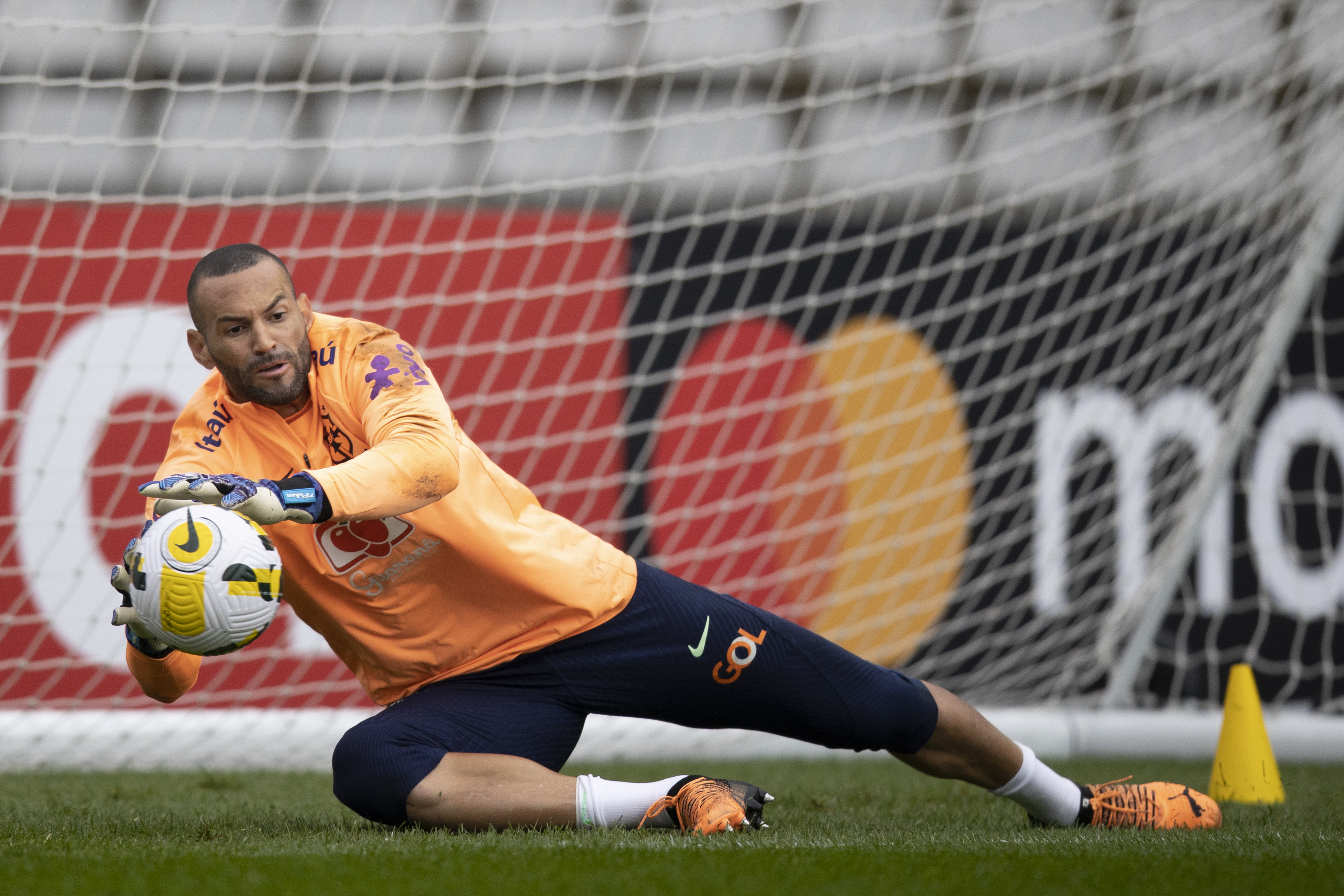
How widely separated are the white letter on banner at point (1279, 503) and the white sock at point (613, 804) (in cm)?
340

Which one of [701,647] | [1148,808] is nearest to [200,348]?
[701,647]

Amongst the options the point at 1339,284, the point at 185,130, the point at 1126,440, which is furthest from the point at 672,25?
the point at 1339,284

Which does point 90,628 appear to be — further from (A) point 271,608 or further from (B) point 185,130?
(A) point 271,608

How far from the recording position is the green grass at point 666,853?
1914 mm

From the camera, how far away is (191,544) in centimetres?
215

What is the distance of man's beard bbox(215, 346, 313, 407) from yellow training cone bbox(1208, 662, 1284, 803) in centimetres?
241

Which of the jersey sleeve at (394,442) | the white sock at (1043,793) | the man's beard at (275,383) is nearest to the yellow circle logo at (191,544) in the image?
the jersey sleeve at (394,442)

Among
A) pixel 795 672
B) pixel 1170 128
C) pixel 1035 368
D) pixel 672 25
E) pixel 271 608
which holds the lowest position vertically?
pixel 795 672

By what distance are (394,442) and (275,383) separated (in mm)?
315

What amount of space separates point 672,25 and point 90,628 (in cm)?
319

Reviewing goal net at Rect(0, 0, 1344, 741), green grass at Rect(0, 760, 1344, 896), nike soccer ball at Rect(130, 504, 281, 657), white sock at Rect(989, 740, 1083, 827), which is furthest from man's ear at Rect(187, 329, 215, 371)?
goal net at Rect(0, 0, 1344, 741)

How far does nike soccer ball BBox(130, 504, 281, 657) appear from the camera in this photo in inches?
84.5

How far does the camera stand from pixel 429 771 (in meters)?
2.40

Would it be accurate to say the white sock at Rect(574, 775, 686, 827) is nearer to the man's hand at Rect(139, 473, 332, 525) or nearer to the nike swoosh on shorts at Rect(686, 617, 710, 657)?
the nike swoosh on shorts at Rect(686, 617, 710, 657)
